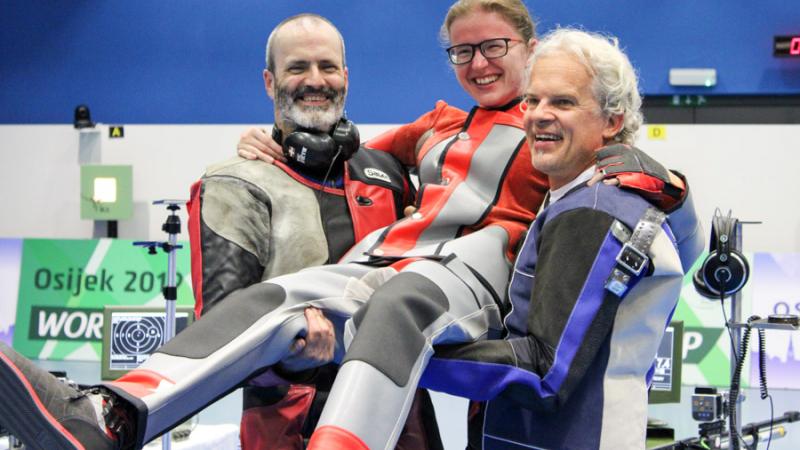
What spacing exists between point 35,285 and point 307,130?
576cm

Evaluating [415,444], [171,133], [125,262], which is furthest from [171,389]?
[171,133]

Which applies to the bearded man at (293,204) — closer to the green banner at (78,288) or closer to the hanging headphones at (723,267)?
the hanging headphones at (723,267)

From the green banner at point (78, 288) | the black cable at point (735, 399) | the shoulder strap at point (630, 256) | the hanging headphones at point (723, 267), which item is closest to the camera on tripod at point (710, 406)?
the black cable at point (735, 399)

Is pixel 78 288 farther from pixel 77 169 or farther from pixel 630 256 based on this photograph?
pixel 630 256

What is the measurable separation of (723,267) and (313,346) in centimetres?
214

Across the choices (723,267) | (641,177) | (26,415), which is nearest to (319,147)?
(641,177)

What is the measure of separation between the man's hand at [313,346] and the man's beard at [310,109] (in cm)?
75

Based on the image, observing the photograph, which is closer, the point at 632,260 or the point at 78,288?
the point at 632,260

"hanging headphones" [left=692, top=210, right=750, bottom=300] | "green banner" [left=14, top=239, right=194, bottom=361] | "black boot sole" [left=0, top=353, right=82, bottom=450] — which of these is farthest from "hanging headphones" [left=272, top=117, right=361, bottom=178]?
"green banner" [left=14, top=239, right=194, bottom=361]

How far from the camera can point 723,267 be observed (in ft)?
12.2

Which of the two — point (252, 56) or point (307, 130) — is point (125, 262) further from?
point (307, 130)

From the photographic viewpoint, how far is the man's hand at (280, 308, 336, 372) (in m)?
2.04

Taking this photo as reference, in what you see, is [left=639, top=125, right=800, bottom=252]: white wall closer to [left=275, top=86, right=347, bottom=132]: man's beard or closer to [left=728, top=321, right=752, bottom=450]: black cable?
[left=728, top=321, right=752, bottom=450]: black cable

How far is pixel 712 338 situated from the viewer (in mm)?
6691
